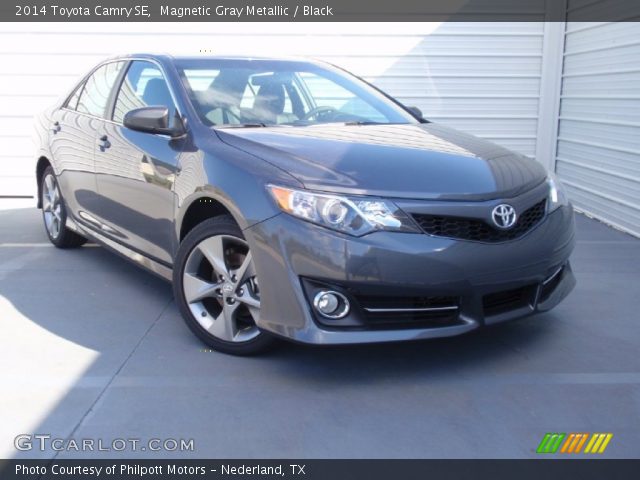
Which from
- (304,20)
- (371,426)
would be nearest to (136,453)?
(371,426)

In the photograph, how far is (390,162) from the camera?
3631 mm

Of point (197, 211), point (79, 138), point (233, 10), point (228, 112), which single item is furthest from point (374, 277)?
point (233, 10)

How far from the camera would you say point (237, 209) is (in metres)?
3.56

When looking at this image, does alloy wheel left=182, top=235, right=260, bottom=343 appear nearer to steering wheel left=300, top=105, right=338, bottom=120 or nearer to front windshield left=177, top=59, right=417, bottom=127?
front windshield left=177, top=59, right=417, bottom=127

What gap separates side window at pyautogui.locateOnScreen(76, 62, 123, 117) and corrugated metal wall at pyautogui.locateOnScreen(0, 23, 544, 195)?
314cm

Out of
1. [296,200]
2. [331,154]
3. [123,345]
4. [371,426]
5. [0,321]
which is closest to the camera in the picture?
[371,426]

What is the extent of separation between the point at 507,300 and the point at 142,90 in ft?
8.47

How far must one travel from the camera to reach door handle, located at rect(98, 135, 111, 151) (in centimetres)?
485

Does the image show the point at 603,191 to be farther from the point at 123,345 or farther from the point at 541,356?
the point at 123,345

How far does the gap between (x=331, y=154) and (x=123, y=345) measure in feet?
4.96

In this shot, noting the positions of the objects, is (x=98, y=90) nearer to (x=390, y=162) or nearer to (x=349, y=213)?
(x=390, y=162)
